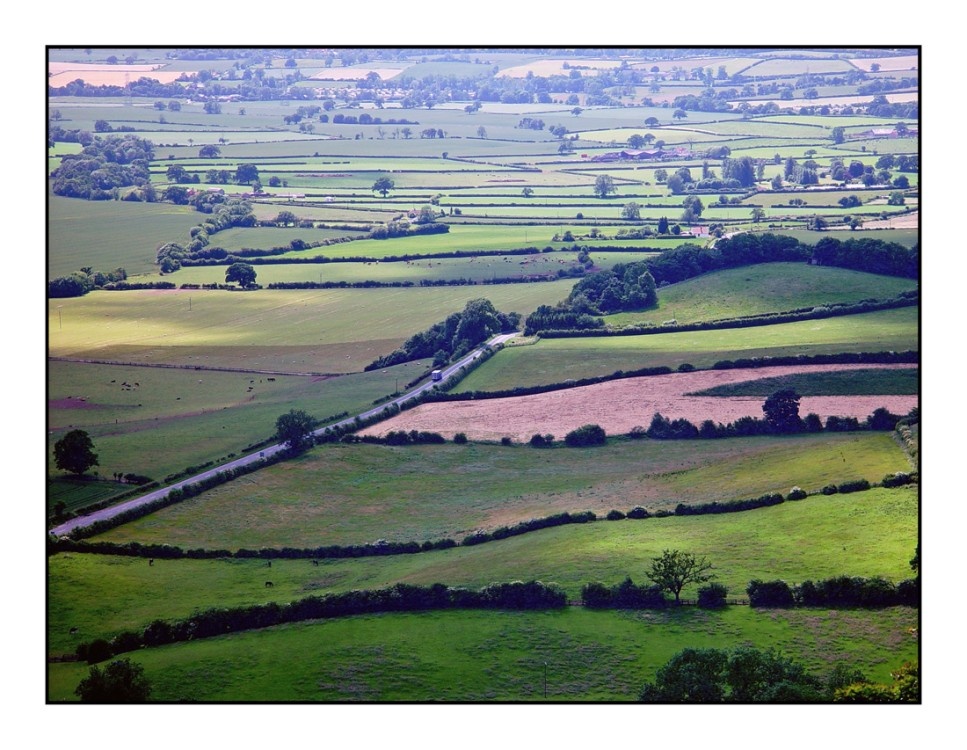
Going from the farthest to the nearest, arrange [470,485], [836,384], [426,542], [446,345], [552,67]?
[552,67] < [446,345] < [836,384] < [470,485] < [426,542]

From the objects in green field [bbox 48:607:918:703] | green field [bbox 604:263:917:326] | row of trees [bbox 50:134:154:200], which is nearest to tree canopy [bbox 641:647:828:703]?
green field [bbox 48:607:918:703]

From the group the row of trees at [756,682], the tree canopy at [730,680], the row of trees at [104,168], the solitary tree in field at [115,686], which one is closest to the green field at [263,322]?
the row of trees at [104,168]

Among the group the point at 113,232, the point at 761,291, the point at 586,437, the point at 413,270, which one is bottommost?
the point at 586,437

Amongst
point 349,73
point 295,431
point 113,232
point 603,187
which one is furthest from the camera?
point 603,187

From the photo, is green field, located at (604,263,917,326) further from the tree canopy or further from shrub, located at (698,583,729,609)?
the tree canopy

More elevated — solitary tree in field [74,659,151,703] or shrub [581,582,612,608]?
shrub [581,582,612,608]

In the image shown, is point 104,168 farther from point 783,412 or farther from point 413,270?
point 783,412

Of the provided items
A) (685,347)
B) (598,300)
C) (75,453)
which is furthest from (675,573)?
(598,300)
